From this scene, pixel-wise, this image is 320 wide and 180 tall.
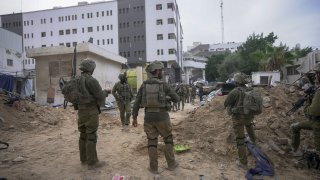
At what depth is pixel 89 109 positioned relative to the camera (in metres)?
5.39

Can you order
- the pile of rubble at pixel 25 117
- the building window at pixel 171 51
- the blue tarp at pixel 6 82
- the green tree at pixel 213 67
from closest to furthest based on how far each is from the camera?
the pile of rubble at pixel 25 117, the blue tarp at pixel 6 82, the building window at pixel 171 51, the green tree at pixel 213 67

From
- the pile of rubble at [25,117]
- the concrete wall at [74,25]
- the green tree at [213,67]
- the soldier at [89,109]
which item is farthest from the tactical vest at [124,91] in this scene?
the green tree at [213,67]

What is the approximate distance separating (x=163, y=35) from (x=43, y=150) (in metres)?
42.8

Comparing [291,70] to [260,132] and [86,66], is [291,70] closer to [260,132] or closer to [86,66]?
[260,132]

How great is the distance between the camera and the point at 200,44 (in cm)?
9319

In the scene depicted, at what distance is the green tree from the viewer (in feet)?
189

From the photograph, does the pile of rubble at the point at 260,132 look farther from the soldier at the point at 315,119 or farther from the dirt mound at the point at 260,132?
the soldier at the point at 315,119

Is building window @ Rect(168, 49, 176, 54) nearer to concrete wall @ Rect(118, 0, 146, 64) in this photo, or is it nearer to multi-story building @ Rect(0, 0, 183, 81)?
multi-story building @ Rect(0, 0, 183, 81)

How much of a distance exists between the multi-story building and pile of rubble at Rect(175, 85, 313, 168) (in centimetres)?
3543

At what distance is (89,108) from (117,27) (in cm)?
4975

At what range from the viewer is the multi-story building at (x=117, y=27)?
4816 centimetres

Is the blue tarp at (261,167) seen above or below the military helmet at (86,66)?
below

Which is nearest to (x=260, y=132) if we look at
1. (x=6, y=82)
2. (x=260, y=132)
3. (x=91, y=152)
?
(x=260, y=132)

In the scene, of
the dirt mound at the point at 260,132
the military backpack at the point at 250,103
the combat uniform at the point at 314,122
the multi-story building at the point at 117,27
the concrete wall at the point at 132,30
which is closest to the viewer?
the combat uniform at the point at 314,122
